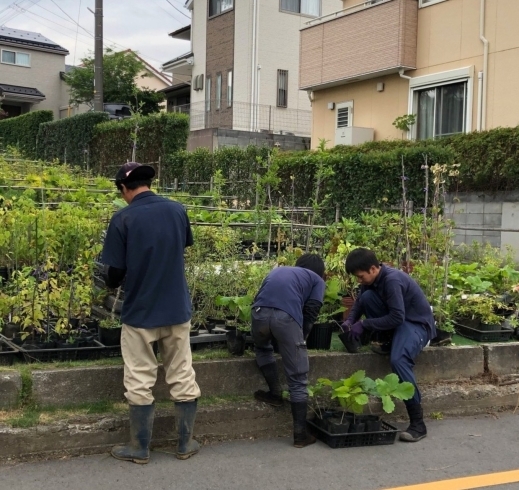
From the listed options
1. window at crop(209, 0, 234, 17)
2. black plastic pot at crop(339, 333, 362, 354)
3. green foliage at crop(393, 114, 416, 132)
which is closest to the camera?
black plastic pot at crop(339, 333, 362, 354)

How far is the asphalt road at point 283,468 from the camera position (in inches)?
159

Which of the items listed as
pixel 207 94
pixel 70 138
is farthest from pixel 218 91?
pixel 70 138

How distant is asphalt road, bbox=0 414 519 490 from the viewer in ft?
13.3

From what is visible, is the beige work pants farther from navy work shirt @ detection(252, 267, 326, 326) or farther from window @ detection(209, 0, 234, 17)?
window @ detection(209, 0, 234, 17)

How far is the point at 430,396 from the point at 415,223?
9.00ft

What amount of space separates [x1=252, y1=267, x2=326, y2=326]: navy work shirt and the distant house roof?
40.7 meters

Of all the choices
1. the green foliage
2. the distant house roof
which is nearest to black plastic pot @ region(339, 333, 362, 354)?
the green foliage

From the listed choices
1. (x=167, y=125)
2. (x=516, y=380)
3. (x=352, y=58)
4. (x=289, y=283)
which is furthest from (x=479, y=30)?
(x=289, y=283)

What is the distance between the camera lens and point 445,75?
15.7 m

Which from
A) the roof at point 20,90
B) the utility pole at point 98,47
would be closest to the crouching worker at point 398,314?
the utility pole at point 98,47

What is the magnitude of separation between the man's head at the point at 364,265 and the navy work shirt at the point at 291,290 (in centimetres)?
32

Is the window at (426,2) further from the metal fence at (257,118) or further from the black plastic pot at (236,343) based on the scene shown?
the black plastic pot at (236,343)

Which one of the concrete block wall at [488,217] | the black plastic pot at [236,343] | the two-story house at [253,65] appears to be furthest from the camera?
the two-story house at [253,65]

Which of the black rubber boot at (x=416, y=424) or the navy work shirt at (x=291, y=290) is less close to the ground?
the navy work shirt at (x=291, y=290)
